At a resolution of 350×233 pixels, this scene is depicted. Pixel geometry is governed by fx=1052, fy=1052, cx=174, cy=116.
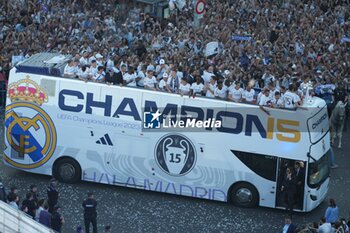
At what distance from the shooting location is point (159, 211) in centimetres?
2514

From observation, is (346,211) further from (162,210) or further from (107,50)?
(107,50)

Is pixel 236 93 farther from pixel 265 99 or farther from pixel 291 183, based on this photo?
pixel 291 183

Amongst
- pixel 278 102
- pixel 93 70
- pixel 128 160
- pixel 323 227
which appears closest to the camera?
pixel 323 227

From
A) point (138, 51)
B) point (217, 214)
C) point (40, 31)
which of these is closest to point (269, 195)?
point (217, 214)

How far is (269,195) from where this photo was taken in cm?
2522

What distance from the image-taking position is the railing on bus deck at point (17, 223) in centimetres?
2034

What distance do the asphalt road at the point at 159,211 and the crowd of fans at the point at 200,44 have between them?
2.69 meters

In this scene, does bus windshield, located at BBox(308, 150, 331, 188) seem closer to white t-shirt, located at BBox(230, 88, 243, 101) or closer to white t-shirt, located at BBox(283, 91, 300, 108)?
white t-shirt, located at BBox(283, 91, 300, 108)

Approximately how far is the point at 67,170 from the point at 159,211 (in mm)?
2780

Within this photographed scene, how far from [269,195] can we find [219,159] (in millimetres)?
1475

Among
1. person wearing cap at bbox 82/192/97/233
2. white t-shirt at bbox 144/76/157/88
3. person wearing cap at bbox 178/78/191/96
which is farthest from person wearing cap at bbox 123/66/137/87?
person wearing cap at bbox 82/192/97/233

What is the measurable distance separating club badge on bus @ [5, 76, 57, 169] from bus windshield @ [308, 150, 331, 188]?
21.0 feet

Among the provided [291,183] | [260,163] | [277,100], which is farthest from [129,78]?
[291,183]

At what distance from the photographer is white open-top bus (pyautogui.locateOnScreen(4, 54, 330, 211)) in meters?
24.9
